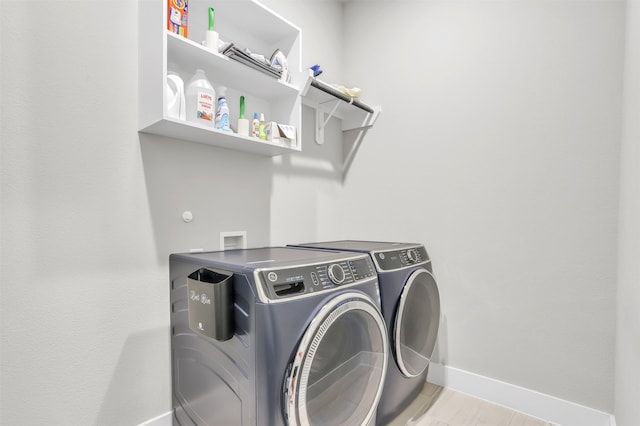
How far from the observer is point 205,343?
1.25 meters

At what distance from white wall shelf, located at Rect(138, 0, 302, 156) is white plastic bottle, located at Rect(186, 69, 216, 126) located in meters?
0.06

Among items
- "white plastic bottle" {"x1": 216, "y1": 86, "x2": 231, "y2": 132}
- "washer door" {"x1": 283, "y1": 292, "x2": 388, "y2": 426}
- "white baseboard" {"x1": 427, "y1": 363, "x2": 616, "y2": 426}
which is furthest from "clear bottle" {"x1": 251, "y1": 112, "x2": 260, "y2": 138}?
"white baseboard" {"x1": 427, "y1": 363, "x2": 616, "y2": 426}

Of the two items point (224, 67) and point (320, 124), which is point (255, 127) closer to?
point (224, 67)

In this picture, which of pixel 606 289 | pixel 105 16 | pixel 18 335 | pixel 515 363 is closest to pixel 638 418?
pixel 606 289

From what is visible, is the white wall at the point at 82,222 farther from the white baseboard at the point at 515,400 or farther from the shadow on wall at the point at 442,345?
the shadow on wall at the point at 442,345

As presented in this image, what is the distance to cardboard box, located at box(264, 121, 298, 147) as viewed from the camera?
5.56 ft

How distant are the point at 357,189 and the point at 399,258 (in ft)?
2.97

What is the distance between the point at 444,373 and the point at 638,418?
3.97 ft

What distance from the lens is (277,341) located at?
100cm

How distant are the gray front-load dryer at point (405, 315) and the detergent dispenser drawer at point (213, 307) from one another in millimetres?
734

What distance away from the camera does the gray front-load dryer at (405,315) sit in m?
1.55

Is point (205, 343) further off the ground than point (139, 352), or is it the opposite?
point (205, 343)

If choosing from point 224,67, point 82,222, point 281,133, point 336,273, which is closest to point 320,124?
point 281,133

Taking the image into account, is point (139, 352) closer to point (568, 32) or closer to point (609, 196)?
point (609, 196)
